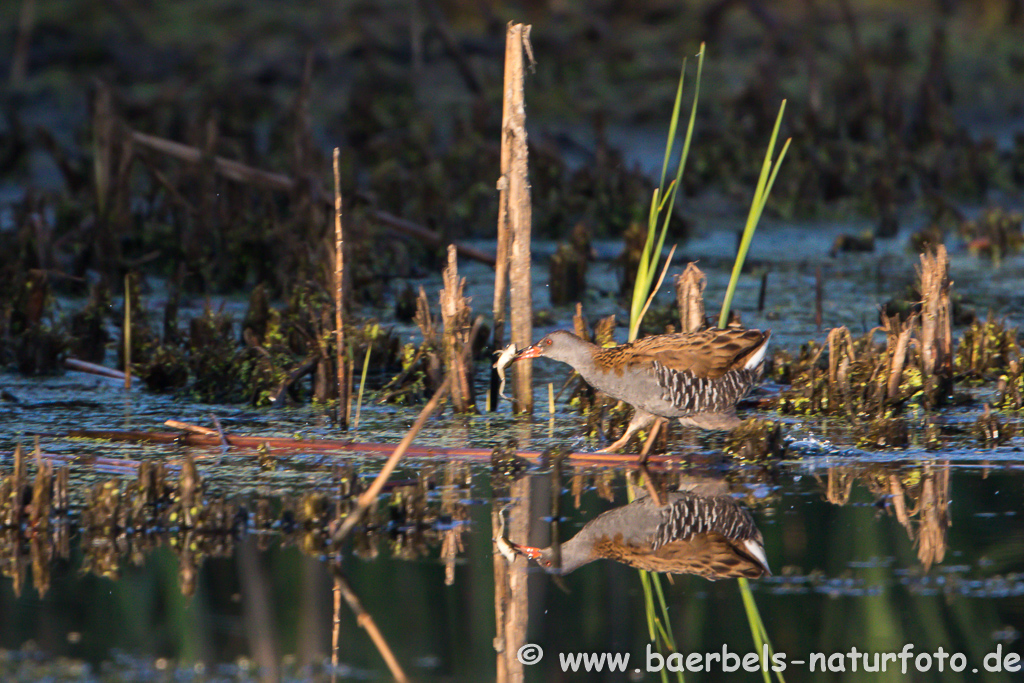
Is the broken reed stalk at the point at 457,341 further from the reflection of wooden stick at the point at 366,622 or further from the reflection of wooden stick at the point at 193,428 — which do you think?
the reflection of wooden stick at the point at 366,622

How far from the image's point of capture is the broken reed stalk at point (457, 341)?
20.7 ft

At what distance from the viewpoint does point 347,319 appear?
23.4ft

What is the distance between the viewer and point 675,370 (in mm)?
5363

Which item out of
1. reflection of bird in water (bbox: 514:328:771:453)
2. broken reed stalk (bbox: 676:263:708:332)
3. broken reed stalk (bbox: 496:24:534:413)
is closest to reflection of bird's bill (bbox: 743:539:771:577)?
reflection of bird in water (bbox: 514:328:771:453)

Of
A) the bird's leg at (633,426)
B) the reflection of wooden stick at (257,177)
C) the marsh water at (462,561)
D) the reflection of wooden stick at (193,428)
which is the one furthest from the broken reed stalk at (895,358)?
the reflection of wooden stick at (257,177)

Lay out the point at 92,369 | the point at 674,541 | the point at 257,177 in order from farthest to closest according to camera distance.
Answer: the point at 257,177 < the point at 92,369 < the point at 674,541

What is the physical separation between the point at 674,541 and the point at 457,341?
1.89m

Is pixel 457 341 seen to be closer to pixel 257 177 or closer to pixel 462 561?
pixel 462 561

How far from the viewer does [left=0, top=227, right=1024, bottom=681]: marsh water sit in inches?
152

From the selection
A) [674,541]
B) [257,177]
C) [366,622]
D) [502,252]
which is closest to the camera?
[366,622]

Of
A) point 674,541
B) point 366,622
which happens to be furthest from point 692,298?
point 366,622

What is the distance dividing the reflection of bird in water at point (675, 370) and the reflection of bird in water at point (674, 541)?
1.39ft

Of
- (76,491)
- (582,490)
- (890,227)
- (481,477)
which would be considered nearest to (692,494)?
(582,490)

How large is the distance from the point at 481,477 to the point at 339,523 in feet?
2.79
